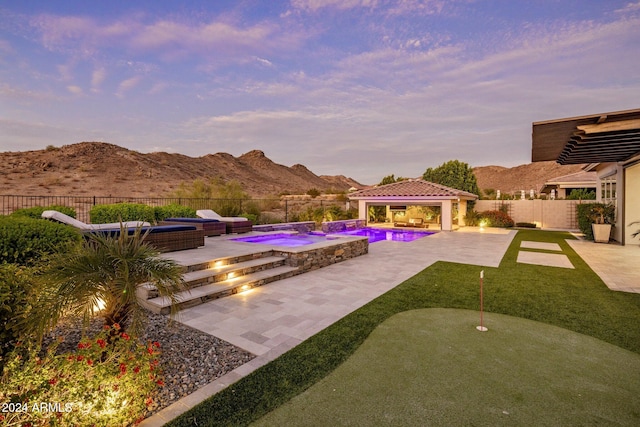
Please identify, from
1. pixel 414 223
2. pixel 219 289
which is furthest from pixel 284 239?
pixel 414 223

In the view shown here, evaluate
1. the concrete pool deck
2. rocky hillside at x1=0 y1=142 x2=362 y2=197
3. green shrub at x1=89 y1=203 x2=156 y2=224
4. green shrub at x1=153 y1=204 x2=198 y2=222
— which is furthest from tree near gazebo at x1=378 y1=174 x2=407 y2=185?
green shrub at x1=89 y1=203 x2=156 y2=224

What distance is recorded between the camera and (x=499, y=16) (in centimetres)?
1222

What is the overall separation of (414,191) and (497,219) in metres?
6.71

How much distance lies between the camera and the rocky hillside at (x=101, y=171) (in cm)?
2795

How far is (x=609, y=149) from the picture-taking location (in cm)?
965

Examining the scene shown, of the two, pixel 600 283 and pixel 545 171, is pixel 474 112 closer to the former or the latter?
pixel 600 283

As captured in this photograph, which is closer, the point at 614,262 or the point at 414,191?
the point at 614,262

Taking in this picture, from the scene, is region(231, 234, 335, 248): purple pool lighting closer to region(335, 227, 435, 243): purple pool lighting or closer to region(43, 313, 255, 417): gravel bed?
region(335, 227, 435, 243): purple pool lighting

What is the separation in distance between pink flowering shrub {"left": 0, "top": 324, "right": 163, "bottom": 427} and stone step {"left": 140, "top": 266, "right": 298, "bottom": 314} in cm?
161

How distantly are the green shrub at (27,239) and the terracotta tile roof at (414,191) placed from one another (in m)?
18.4

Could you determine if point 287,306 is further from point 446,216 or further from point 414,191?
point 414,191

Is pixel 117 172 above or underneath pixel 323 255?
above

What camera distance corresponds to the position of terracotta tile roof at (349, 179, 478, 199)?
19.1 meters

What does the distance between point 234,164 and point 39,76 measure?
41.0 meters
